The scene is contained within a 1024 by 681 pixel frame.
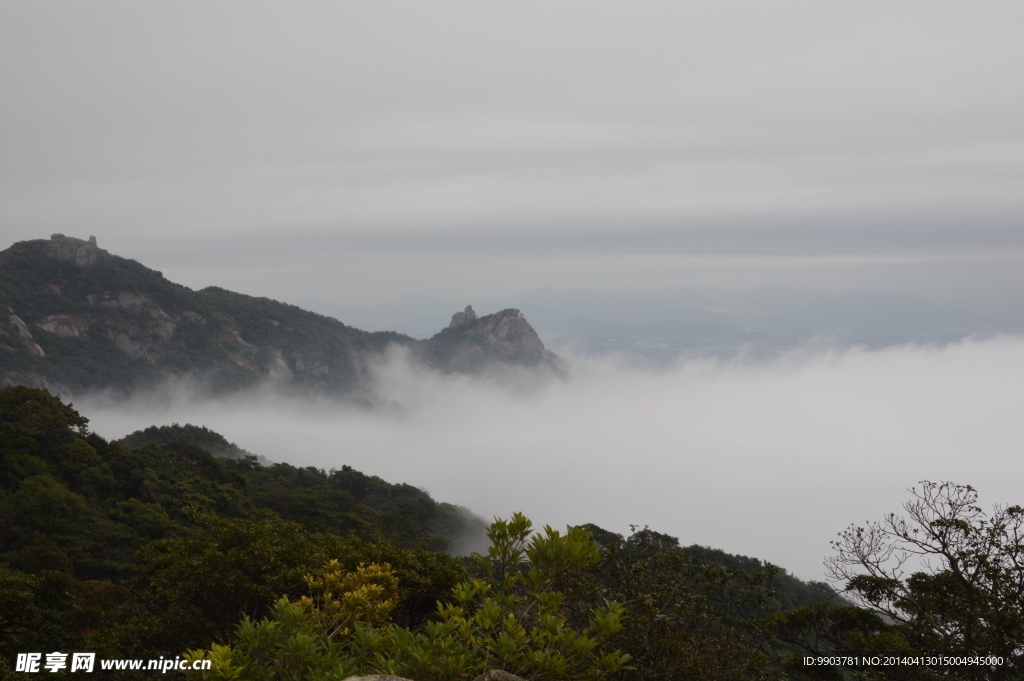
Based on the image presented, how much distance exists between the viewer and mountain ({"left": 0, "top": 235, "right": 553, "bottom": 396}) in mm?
100375

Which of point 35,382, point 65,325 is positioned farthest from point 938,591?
point 65,325

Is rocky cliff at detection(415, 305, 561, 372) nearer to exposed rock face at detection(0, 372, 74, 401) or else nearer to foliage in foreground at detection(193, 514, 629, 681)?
exposed rock face at detection(0, 372, 74, 401)

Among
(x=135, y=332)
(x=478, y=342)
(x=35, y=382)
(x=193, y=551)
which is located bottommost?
(x=193, y=551)

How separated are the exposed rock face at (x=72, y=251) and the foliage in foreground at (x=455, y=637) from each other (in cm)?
14503

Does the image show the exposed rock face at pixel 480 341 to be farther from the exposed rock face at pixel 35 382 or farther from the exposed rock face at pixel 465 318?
the exposed rock face at pixel 35 382

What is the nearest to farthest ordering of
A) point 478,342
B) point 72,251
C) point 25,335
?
point 25,335, point 72,251, point 478,342

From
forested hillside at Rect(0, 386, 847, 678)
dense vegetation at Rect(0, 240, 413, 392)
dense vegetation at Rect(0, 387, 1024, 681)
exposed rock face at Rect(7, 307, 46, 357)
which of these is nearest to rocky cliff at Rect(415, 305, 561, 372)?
dense vegetation at Rect(0, 240, 413, 392)

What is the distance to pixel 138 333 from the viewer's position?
119 m

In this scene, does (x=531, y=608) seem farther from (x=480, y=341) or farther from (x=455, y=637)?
(x=480, y=341)

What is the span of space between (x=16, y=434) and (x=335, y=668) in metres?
35.6

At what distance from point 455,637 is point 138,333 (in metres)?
136

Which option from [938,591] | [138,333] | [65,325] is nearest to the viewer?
[938,591]

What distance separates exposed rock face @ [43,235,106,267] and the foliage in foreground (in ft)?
476

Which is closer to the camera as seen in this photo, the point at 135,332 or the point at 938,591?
the point at 938,591
